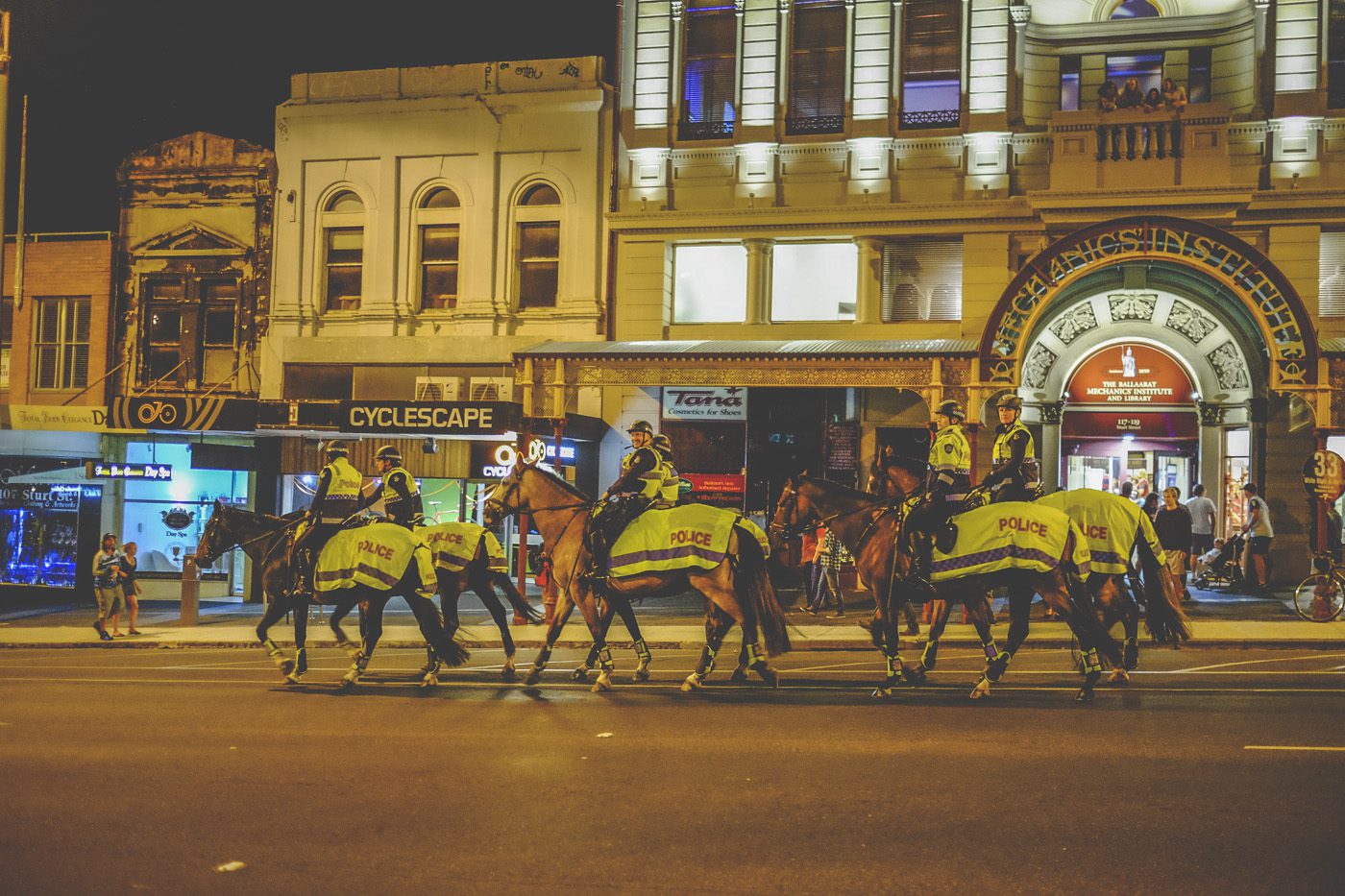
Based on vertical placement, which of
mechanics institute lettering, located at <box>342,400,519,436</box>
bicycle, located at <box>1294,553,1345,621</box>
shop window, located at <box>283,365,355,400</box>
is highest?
shop window, located at <box>283,365,355,400</box>

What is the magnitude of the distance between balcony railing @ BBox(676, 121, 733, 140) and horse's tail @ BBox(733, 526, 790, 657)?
14.9m

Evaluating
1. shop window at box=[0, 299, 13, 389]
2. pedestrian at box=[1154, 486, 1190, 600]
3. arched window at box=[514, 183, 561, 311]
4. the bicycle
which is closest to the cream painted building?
arched window at box=[514, 183, 561, 311]

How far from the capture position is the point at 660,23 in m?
25.7

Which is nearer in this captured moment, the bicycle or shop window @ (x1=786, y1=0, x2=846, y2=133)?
the bicycle

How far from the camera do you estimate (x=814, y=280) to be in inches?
995

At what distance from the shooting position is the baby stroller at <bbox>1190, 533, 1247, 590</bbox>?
20781 millimetres

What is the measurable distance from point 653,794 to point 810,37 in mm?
20545

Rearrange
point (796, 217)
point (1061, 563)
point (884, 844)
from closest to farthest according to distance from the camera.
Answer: point (884, 844), point (1061, 563), point (796, 217)

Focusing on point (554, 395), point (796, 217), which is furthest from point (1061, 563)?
point (796, 217)

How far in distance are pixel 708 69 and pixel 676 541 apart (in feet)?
52.9

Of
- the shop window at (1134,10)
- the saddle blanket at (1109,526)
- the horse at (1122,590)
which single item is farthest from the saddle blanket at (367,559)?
the shop window at (1134,10)

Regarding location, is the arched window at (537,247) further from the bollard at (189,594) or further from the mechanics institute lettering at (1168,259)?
the mechanics institute lettering at (1168,259)

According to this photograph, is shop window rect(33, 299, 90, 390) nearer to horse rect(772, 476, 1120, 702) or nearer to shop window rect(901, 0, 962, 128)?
shop window rect(901, 0, 962, 128)

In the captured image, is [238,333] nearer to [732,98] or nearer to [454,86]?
[454,86]
